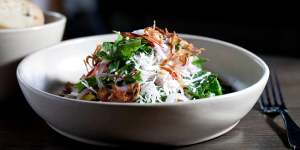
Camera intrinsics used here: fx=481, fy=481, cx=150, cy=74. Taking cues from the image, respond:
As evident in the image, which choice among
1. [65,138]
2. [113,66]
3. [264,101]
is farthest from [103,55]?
[264,101]

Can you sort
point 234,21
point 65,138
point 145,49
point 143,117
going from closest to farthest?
point 143,117 → point 65,138 → point 145,49 → point 234,21

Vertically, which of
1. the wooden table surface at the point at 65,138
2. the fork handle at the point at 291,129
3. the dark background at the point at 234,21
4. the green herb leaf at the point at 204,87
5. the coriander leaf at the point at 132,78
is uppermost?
the coriander leaf at the point at 132,78

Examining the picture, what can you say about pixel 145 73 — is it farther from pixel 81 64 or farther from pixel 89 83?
pixel 81 64

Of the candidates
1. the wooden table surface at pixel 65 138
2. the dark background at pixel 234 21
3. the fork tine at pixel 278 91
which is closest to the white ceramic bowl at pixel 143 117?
the wooden table surface at pixel 65 138

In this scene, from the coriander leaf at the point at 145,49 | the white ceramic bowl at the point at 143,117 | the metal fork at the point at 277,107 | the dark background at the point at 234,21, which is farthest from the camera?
the dark background at the point at 234,21

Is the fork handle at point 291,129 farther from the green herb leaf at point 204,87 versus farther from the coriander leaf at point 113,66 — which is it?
the coriander leaf at point 113,66

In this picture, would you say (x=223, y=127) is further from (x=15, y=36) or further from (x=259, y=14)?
(x=259, y=14)

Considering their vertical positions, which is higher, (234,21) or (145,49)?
(145,49)
